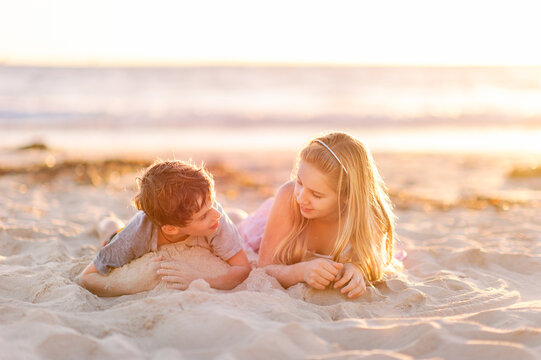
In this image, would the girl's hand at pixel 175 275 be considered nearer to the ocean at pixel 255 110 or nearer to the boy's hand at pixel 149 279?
the boy's hand at pixel 149 279

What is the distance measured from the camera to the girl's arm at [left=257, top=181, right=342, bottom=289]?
3178 mm

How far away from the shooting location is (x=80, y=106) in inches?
730

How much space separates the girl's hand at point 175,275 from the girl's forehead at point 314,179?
2.92 feet

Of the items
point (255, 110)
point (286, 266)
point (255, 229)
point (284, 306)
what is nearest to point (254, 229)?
point (255, 229)

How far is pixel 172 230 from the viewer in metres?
3.22

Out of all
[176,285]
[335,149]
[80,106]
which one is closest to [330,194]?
[335,149]

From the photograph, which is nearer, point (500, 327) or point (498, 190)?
point (500, 327)

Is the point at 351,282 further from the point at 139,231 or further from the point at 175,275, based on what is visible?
the point at 139,231

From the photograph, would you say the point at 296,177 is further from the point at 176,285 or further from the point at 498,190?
the point at 498,190

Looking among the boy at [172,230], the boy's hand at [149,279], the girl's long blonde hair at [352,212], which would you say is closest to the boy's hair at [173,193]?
the boy at [172,230]

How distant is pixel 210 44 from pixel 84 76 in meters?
11.0

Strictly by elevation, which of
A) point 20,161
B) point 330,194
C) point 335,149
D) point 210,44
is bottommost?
point 20,161

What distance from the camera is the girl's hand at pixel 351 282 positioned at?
314 cm

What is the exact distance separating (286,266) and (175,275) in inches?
27.7
